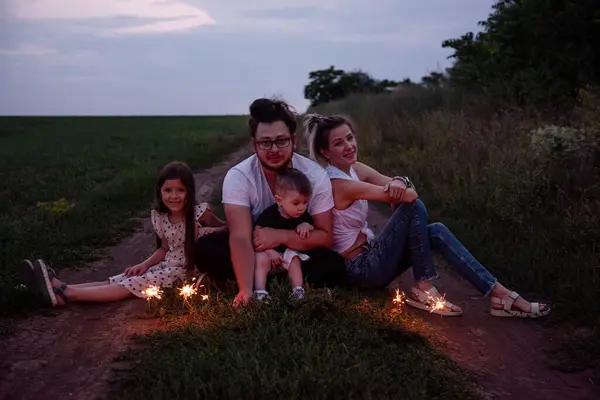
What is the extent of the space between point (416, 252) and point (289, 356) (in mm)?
1588

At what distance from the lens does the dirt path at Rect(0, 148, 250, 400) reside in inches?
121

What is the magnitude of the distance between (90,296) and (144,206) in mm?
3874

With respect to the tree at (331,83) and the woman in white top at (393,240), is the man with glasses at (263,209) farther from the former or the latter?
the tree at (331,83)

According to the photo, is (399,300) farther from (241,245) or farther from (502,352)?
(241,245)

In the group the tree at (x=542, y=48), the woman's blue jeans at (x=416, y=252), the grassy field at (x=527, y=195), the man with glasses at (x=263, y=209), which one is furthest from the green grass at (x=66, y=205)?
the tree at (x=542, y=48)

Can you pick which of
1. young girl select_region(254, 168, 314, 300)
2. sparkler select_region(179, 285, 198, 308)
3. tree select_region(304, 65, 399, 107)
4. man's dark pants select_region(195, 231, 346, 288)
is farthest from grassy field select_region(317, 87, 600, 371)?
tree select_region(304, 65, 399, 107)

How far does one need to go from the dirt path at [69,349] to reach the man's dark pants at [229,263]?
0.53 meters

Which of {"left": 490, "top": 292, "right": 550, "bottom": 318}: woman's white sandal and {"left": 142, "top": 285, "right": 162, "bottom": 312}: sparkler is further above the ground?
{"left": 142, "top": 285, "right": 162, "bottom": 312}: sparkler

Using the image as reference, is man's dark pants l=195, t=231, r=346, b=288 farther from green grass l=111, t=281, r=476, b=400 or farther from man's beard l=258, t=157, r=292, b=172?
man's beard l=258, t=157, r=292, b=172

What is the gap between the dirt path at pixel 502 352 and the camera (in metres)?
3.29

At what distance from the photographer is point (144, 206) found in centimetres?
823

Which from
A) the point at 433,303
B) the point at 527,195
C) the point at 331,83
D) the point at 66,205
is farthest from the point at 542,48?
the point at 331,83

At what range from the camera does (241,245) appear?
4152 millimetres

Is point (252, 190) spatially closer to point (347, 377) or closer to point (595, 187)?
point (347, 377)
